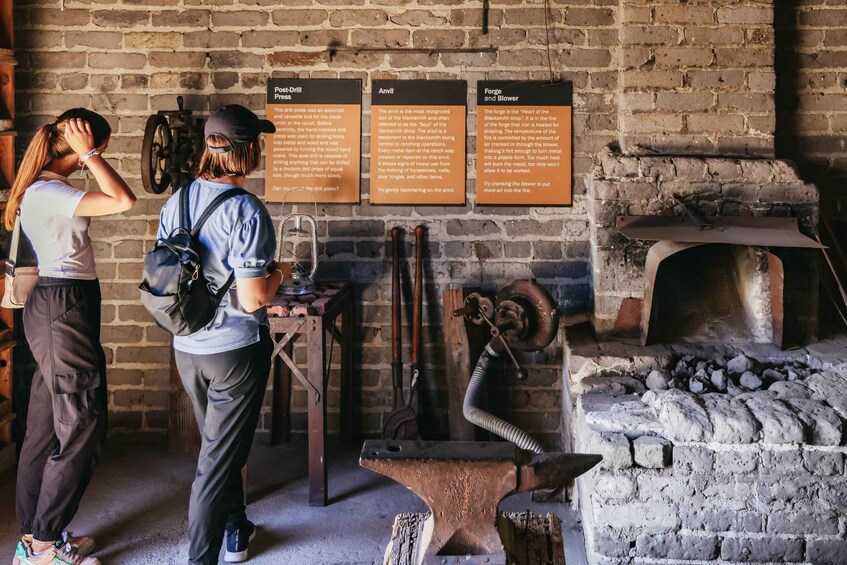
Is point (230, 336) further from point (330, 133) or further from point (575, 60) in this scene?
point (575, 60)

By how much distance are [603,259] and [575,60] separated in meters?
1.16

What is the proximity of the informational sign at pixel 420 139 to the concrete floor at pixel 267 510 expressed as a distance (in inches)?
62.2

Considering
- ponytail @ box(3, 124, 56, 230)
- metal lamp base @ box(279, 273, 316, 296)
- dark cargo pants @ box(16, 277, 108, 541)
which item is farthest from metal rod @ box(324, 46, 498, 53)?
dark cargo pants @ box(16, 277, 108, 541)

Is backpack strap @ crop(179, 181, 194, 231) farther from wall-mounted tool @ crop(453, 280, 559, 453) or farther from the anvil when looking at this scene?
wall-mounted tool @ crop(453, 280, 559, 453)

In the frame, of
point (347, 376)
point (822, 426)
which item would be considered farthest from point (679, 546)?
point (347, 376)

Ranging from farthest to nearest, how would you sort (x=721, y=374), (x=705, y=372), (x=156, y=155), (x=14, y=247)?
1. (x=156, y=155)
2. (x=705, y=372)
3. (x=721, y=374)
4. (x=14, y=247)

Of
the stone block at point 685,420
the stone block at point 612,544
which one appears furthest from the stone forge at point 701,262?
the stone block at point 612,544

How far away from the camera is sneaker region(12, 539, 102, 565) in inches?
114

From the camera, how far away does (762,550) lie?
9.15ft

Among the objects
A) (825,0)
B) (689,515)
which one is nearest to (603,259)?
(689,515)

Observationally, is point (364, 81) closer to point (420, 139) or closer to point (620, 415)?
point (420, 139)

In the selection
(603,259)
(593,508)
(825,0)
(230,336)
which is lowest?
(593,508)

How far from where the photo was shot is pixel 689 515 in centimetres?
279

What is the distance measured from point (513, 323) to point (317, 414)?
113cm
